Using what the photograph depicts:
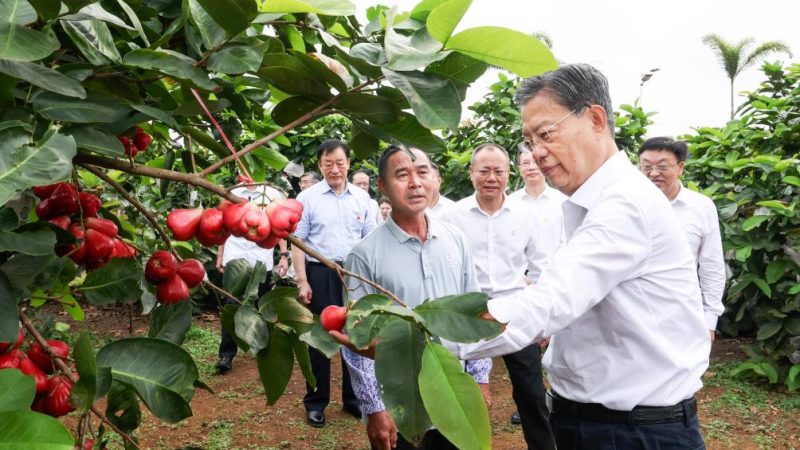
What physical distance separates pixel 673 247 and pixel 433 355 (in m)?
0.94

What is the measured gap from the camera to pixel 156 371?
0.98 metres

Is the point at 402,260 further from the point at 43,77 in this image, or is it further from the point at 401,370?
the point at 43,77

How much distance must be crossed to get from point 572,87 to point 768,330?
4127 mm

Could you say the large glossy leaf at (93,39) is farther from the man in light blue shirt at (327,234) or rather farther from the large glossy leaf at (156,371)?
the man in light blue shirt at (327,234)

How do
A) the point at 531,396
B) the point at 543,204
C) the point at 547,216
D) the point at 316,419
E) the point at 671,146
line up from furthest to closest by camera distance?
the point at 316,419 < the point at 543,204 < the point at 547,216 < the point at 671,146 < the point at 531,396

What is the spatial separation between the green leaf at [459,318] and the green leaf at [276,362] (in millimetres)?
342

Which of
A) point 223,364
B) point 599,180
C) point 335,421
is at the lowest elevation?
point 223,364

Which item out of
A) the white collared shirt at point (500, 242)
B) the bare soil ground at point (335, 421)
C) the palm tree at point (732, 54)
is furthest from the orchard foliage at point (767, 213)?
the palm tree at point (732, 54)

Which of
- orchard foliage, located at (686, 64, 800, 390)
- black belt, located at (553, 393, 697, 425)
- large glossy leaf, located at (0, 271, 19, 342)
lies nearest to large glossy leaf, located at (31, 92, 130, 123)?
large glossy leaf, located at (0, 271, 19, 342)

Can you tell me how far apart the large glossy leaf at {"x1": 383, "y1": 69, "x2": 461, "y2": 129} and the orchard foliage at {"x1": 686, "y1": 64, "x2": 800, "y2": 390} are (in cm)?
439

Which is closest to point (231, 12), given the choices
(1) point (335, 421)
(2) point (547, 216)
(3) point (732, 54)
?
(2) point (547, 216)

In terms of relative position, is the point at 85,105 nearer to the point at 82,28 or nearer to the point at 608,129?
the point at 82,28

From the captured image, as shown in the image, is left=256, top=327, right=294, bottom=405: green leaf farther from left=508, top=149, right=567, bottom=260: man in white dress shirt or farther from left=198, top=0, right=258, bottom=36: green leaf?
left=508, top=149, right=567, bottom=260: man in white dress shirt

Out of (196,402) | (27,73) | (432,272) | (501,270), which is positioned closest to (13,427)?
(27,73)
